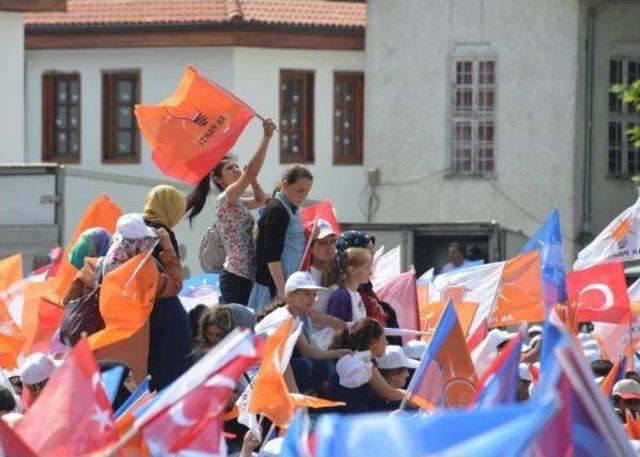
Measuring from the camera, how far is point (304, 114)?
41719 millimetres

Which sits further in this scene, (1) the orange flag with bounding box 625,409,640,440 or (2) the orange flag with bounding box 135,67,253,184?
(2) the orange flag with bounding box 135,67,253,184

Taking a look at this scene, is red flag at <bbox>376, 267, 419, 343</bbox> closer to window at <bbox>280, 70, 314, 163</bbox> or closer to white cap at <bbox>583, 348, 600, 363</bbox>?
white cap at <bbox>583, 348, 600, 363</bbox>

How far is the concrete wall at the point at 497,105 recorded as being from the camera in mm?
38125

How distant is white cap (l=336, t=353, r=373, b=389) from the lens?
11609 mm

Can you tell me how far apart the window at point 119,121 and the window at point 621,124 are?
851 cm

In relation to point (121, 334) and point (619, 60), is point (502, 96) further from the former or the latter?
point (121, 334)

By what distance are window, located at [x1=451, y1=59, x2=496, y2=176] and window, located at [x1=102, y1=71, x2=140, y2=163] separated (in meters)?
6.06

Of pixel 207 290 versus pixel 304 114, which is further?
pixel 304 114

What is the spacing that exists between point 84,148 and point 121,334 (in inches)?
1213

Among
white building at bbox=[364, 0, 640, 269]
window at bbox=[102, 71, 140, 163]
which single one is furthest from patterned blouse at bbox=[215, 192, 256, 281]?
window at bbox=[102, 71, 140, 163]

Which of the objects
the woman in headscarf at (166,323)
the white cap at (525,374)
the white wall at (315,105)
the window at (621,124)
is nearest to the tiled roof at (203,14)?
the white wall at (315,105)

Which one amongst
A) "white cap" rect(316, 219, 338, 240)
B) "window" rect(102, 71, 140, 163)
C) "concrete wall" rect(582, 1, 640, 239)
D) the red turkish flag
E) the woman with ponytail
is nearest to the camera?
the woman with ponytail

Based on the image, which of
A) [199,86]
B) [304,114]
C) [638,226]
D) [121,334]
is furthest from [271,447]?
[304,114]

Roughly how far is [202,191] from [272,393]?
2.68 meters
